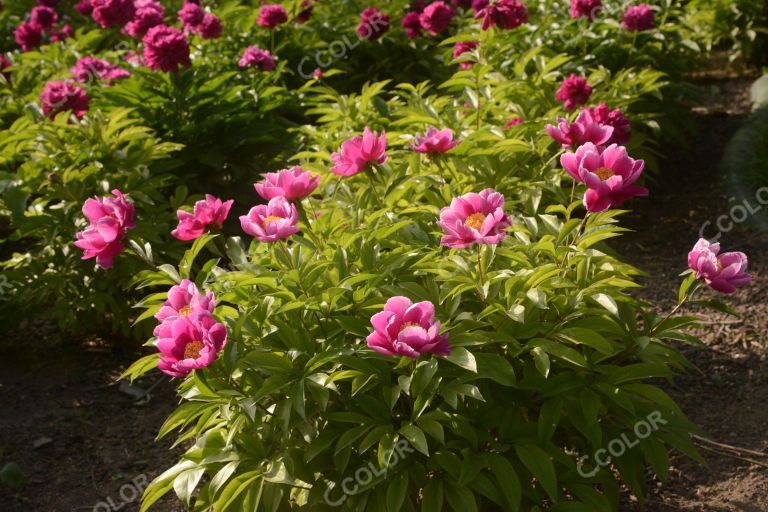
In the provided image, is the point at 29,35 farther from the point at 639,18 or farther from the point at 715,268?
the point at 715,268

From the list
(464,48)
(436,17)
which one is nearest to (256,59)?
(436,17)

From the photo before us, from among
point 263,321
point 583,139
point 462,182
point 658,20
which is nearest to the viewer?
point 263,321

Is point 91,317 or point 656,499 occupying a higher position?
point 656,499

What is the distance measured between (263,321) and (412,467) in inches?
21.5

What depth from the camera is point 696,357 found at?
11.7ft

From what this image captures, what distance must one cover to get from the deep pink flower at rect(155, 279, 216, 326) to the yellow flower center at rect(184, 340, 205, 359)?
0.08 m

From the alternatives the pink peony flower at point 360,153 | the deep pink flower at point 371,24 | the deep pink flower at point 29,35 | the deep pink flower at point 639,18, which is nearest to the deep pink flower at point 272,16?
the deep pink flower at point 371,24

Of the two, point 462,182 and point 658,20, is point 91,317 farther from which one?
point 658,20

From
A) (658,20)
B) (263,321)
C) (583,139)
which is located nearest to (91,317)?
(263,321)

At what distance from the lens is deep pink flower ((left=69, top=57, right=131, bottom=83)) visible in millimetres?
4750

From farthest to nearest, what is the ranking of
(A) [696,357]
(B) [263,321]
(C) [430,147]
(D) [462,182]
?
(A) [696,357] → (D) [462,182] → (C) [430,147] → (B) [263,321]

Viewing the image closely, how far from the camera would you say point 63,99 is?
12.5 ft

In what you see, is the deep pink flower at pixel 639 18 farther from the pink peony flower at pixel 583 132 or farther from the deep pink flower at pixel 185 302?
the deep pink flower at pixel 185 302

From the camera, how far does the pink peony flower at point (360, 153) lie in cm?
248
